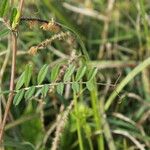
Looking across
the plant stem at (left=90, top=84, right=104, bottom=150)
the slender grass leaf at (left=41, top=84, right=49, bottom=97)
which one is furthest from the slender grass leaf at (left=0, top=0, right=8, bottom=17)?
the plant stem at (left=90, top=84, right=104, bottom=150)

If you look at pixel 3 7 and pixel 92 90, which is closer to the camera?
pixel 3 7

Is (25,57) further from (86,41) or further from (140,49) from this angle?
(140,49)

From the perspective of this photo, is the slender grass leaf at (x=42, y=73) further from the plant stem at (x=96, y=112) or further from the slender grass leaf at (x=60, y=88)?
the plant stem at (x=96, y=112)

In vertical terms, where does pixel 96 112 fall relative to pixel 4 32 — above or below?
below

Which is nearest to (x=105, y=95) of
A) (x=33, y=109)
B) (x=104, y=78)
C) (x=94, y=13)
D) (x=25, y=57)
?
(x=104, y=78)

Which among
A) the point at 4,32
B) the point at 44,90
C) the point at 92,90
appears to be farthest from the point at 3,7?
the point at 92,90

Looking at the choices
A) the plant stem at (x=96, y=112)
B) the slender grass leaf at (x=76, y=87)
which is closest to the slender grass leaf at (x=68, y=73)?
the slender grass leaf at (x=76, y=87)

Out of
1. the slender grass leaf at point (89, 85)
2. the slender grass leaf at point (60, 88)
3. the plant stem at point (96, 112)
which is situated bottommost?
the plant stem at point (96, 112)

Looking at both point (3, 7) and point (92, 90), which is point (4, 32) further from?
point (92, 90)

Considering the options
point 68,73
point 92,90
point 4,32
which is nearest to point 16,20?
point 4,32
